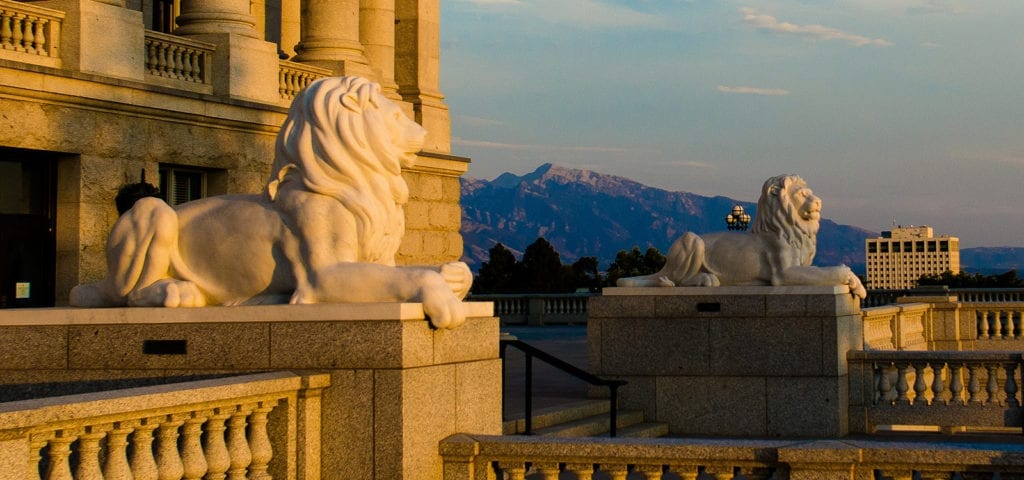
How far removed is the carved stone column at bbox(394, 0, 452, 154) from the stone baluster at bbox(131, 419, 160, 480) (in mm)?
20872

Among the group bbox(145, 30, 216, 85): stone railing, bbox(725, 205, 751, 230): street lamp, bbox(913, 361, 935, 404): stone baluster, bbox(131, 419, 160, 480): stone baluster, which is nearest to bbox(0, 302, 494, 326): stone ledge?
bbox(131, 419, 160, 480): stone baluster

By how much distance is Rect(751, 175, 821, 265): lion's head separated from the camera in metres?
16.7

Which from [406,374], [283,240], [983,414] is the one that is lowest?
[983,414]

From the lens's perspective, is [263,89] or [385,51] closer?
[263,89]

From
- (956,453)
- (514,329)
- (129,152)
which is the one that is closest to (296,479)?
(956,453)

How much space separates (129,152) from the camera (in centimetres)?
1819

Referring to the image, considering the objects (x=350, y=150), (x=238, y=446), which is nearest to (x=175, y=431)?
(x=238, y=446)

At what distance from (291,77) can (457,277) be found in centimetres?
1450

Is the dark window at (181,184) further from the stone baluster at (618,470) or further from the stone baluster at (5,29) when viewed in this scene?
the stone baluster at (618,470)

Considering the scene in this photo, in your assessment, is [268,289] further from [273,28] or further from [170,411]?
[273,28]

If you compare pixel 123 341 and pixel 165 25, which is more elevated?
pixel 165 25

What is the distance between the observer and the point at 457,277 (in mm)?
8883

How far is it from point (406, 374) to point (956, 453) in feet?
10.1

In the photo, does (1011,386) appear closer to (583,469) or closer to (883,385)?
(883,385)
